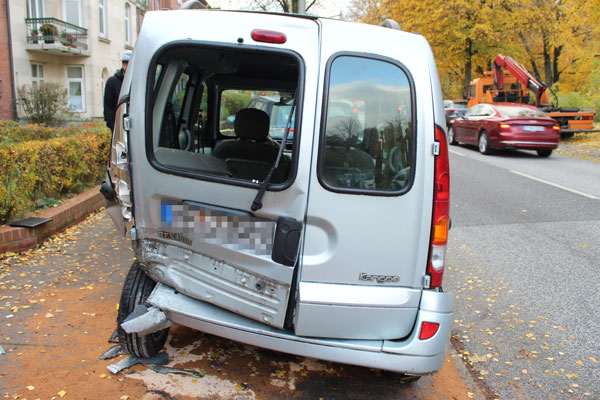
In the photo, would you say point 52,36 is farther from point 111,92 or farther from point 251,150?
point 251,150

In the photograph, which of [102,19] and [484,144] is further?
[102,19]

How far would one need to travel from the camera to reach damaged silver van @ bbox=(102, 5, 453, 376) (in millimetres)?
2746

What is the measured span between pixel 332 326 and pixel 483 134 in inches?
584

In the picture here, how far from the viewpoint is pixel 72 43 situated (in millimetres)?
25250

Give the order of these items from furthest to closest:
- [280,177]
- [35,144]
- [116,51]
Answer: [116,51], [35,144], [280,177]

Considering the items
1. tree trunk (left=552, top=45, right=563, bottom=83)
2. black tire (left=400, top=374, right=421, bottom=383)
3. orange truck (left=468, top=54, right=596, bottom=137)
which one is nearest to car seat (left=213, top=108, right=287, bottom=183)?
black tire (left=400, top=374, right=421, bottom=383)

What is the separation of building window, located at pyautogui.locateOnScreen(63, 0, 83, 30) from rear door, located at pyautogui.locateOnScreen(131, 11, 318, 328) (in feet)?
88.0

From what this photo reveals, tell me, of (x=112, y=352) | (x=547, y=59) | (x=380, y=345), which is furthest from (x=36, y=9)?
(x=547, y=59)

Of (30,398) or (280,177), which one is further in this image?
(280,177)

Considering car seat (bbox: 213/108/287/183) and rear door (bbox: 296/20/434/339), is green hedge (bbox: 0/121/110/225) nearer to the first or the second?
car seat (bbox: 213/108/287/183)

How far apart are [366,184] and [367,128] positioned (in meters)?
0.31

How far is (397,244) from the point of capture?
109 inches

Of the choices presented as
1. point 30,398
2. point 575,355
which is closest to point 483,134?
point 575,355

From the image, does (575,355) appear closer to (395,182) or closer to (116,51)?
(395,182)
